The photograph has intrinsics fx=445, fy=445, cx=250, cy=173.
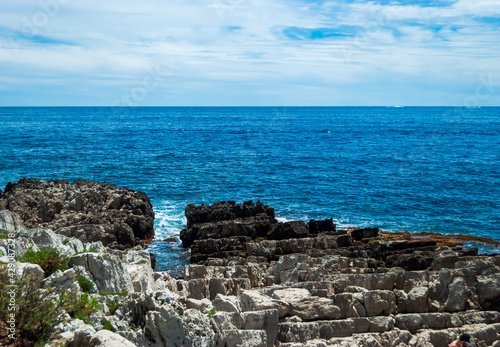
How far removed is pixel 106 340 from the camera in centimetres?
952

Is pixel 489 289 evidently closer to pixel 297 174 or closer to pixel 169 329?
pixel 169 329

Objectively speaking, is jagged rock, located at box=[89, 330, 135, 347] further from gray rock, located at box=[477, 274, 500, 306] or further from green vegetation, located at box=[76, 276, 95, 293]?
gray rock, located at box=[477, 274, 500, 306]

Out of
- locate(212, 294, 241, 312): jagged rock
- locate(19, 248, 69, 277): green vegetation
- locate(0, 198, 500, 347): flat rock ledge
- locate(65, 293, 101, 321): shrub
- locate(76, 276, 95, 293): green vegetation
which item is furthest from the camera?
locate(212, 294, 241, 312): jagged rock

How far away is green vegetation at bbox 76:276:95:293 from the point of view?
12.8m

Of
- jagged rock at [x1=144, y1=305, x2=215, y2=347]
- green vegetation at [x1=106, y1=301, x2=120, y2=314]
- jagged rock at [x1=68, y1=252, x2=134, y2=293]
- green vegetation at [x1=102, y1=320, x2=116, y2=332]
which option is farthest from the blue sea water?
green vegetation at [x1=102, y1=320, x2=116, y2=332]

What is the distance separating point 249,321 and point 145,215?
19782 millimetres

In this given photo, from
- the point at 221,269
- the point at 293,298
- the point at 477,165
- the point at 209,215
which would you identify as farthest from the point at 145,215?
the point at 477,165

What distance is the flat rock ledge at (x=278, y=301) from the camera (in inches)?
440

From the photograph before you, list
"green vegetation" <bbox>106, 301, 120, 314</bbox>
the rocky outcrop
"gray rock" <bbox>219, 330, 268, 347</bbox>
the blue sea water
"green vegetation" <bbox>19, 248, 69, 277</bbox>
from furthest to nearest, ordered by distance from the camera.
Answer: the blue sea water, the rocky outcrop, "green vegetation" <bbox>19, 248, 69, 277</bbox>, "gray rock" <bbox>219, 330, 268, 347</bbox>, "green vegetation" <bbox>106, 301, 120, 314</bbox>

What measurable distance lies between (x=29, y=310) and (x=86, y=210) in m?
20.8

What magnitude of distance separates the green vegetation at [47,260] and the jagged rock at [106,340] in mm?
4225

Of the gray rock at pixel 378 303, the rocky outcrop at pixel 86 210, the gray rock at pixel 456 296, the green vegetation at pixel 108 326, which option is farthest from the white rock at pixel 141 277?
the gray rock at pixel 456 296

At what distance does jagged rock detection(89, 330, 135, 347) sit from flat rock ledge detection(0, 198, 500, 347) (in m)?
0.02

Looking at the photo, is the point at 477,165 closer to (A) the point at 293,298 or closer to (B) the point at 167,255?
(B) the point at 167,255
